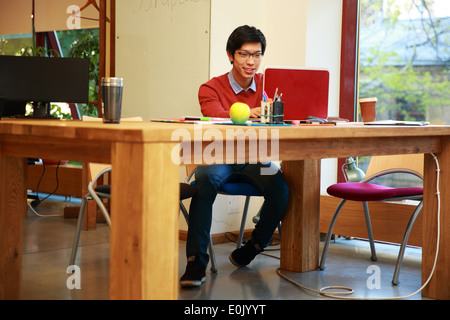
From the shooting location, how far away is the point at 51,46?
6047mm

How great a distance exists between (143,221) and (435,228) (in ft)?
5.35

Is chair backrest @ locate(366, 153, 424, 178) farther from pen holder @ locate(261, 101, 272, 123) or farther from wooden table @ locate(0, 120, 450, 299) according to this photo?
pen holder @ locate(261, 101, 272, 123)

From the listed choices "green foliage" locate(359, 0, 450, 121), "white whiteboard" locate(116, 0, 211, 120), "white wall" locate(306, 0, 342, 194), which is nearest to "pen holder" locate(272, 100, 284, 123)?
"white whiteboard" locate(116, 0, 211, 120)

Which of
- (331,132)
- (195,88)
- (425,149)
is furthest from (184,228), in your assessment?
(331,132)

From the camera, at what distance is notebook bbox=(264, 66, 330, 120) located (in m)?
2.54

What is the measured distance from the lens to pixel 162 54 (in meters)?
4.07

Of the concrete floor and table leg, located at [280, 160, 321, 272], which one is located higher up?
table leg, located at [280, 160, 321, 272]

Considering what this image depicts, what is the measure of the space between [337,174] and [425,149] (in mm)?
1551

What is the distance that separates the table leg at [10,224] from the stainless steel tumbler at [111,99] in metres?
0.47

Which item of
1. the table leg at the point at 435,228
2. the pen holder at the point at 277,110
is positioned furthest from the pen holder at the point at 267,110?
the table leg at the point at 435,228

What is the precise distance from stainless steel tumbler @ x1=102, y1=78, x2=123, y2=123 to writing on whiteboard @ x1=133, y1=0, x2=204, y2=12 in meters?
1.92

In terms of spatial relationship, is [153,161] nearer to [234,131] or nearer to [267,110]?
[234,131]

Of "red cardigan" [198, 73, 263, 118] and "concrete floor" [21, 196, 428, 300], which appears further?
"red cardigan" [198, 73, 263, 118]
